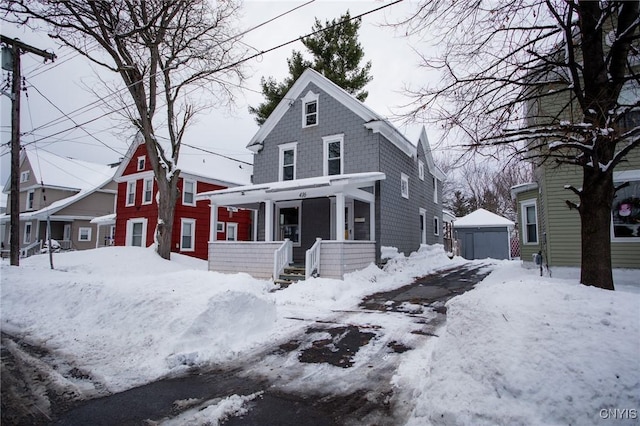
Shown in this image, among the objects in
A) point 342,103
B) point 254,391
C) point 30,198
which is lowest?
point 254,391

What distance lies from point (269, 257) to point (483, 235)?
64.0 ft

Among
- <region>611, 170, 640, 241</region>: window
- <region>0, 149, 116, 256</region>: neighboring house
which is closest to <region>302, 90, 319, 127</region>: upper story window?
<region>611, 170, 640, 241</region>: window

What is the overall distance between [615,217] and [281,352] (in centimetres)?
1142

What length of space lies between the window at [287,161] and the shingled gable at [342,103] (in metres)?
1.43

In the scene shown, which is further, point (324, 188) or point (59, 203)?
point (59, 203)

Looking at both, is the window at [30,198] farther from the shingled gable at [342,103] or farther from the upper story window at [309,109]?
the upper story window at [309,109]

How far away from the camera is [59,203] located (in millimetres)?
28406

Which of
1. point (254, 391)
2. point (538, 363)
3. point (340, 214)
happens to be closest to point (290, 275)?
point (340, 214)

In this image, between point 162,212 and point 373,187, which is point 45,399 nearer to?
point 373,187

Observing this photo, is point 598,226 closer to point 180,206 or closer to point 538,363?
point 538,363

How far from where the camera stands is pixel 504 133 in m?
5.84

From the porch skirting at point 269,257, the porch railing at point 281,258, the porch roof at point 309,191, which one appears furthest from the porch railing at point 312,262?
the porch roof at point 309,191

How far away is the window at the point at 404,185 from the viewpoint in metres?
16.6

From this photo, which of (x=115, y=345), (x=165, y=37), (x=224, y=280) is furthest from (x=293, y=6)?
(x=165, y=37)
